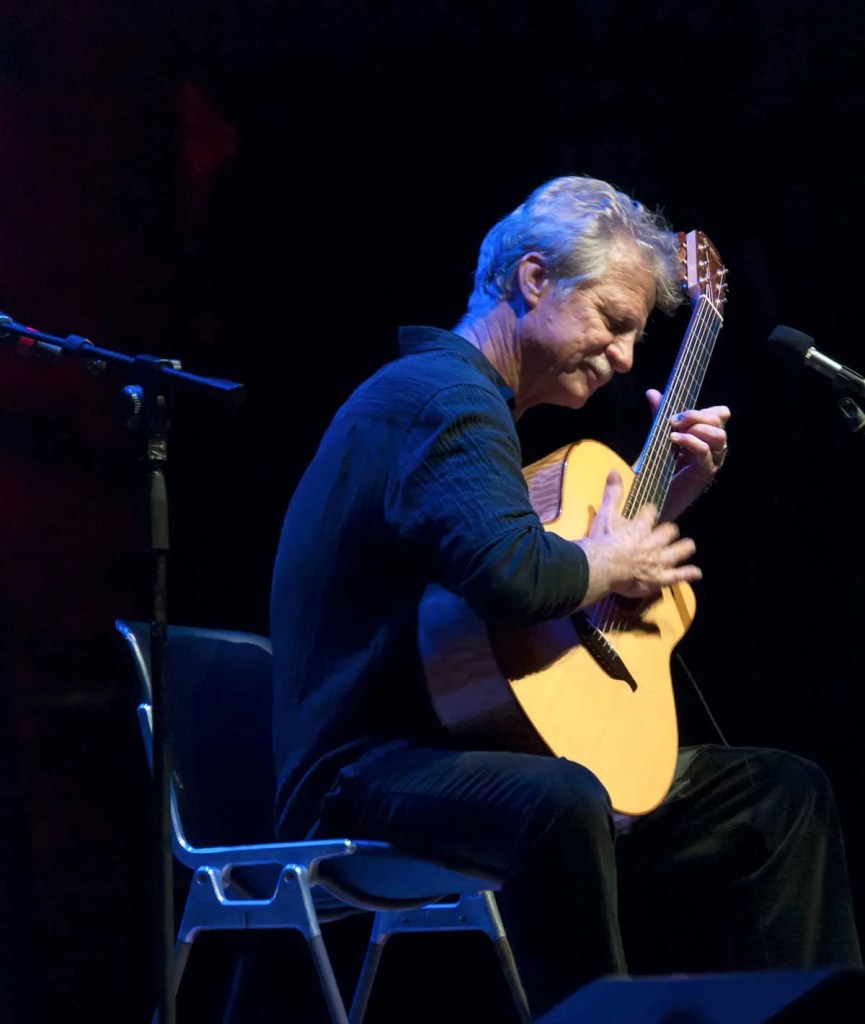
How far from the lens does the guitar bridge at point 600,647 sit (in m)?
1.91

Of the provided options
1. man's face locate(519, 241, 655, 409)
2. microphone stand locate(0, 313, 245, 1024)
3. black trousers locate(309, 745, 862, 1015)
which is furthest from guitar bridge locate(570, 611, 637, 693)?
microphone stand locate(0, 313, 245, 1024)

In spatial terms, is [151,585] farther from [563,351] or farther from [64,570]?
[64,570]

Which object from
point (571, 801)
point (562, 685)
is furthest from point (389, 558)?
point (571, 801)

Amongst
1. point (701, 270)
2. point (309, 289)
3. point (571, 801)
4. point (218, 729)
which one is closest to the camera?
point (571, 801)

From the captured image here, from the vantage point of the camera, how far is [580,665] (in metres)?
1.88

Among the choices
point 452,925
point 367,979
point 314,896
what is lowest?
point 367,979

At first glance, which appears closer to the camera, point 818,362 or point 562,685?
point 562,685

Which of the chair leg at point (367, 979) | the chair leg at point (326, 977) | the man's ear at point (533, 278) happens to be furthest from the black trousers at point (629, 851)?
the man's ear at point (533, 278)

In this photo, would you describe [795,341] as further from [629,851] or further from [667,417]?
[629,851]

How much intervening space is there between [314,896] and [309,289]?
1728 millimetres

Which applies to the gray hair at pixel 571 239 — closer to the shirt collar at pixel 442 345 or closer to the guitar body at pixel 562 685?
the shirt collar at pixel 442 345

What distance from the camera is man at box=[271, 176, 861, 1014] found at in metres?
1.64

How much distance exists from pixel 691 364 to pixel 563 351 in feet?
1.09

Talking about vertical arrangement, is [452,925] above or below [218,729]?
below
